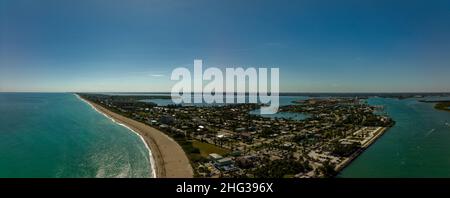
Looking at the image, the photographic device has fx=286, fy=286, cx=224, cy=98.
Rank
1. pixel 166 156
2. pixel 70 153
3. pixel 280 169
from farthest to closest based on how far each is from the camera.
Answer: pixel 70 153
pixel 166 156
pixel 280 169

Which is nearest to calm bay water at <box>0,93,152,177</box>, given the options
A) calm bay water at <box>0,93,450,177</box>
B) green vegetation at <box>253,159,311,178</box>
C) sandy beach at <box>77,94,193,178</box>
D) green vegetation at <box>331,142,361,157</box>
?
calm bay water at <box>0,93,450,177</box>

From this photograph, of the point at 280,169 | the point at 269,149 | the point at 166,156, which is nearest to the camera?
the point at 280,169

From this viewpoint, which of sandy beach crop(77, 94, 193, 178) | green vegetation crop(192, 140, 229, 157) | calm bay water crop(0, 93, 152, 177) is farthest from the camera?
green vegetation crop(192, 140, 229, 157)

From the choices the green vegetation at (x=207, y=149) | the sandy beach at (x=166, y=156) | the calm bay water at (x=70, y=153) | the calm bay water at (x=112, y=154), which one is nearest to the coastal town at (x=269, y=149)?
the green vegetation at (x=207, y=149)

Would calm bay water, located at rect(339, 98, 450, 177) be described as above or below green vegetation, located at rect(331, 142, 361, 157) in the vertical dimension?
below

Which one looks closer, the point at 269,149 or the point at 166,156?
the point at 166,156

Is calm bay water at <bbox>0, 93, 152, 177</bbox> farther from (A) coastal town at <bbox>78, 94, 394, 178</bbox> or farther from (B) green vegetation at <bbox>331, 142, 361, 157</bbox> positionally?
(B) green vegetation at <bbox>331, 142, 361, 157</bbox>

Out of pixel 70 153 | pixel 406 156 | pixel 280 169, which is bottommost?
pixel 406 156

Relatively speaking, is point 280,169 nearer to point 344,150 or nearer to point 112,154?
point 344,150

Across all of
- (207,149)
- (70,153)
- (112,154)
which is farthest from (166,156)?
(70,153)
